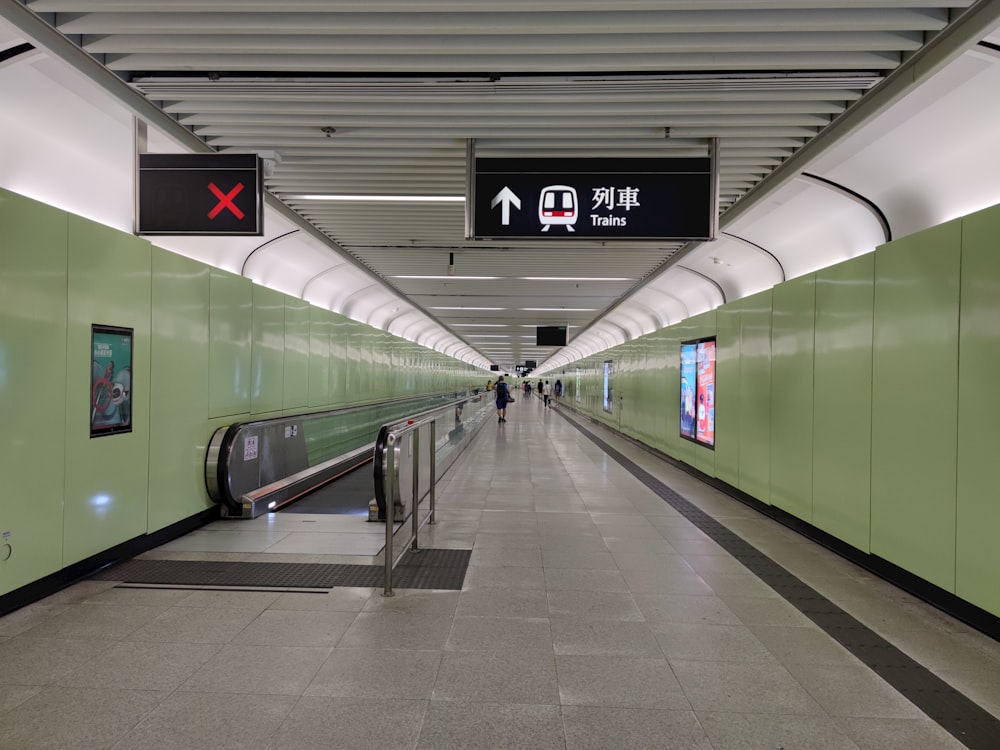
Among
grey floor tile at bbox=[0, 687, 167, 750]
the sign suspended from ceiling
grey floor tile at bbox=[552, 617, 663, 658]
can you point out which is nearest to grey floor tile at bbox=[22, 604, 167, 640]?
grey floor tile at bbox=[0, 687, 167, 750]

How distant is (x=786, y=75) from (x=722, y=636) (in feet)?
11.7

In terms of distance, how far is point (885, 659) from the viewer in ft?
10.1

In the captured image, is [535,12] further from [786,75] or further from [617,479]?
[617,479]

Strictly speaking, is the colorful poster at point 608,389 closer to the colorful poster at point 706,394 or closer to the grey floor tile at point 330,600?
the colorful poster at point 706,394

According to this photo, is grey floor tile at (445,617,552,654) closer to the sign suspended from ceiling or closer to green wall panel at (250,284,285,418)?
the sign suspended from ceiling

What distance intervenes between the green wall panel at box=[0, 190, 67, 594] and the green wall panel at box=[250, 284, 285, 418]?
9.82 feet

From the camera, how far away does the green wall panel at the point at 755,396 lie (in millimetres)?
6547

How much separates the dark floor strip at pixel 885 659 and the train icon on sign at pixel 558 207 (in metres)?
3.15

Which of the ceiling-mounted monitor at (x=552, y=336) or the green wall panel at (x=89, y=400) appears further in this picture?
the ceiling-mounted monitor at (x=552, y=336)

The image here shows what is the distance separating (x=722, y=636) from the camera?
10.9ft

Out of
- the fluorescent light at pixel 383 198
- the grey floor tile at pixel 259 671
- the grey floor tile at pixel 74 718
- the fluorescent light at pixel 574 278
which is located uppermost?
the fluorescent light at pixel 383 198

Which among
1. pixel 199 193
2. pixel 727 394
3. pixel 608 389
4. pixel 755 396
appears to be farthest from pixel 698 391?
pixel 608 389

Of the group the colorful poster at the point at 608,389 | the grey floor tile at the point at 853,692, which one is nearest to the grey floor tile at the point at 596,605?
the grey floor tile at the point at 853,692

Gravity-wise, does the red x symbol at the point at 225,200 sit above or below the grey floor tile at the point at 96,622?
above
